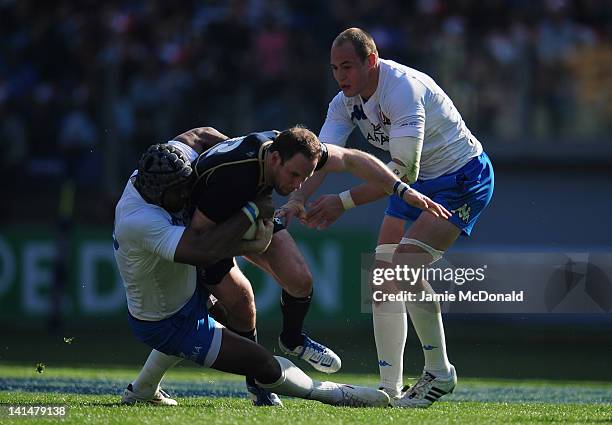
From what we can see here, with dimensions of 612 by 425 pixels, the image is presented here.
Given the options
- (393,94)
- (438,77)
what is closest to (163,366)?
(393,94)

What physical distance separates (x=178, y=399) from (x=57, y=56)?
9.82m

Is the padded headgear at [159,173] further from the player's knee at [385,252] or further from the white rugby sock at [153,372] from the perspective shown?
the player's knee at [385,252]

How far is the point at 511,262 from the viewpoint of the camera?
13586 millimetres

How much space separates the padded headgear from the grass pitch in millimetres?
1333

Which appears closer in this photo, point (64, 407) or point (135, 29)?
point (64, 407)

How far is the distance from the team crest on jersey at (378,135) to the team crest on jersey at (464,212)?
2.28ft

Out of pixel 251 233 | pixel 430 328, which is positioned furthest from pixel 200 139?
pixel 430 328

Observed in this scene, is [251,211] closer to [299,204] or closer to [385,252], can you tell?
[299,204]

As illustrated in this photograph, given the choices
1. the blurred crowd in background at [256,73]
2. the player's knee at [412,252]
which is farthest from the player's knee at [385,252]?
the blurred crowd in background at [256,73]

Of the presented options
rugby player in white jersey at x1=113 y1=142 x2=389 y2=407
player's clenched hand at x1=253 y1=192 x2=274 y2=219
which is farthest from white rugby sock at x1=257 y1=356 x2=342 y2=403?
player's clenched hand at x1=253 y1=192 x2=274 y2=219

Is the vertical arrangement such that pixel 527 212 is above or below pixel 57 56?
below

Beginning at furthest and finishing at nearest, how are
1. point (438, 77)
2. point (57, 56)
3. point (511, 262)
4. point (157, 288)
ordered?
point (57, 56) < point (438, 77) < point (511, 262) < point (157, 288)

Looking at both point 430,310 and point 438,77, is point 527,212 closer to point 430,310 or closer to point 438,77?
point 438,77

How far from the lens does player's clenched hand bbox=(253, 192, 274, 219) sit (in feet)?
22.2
